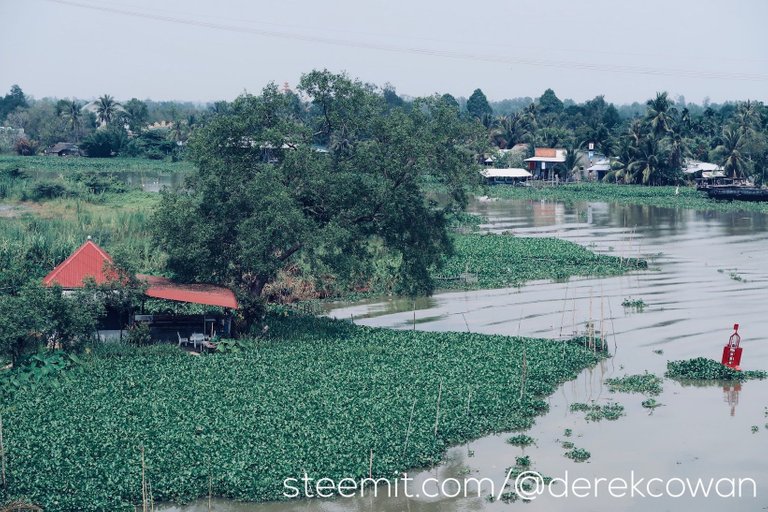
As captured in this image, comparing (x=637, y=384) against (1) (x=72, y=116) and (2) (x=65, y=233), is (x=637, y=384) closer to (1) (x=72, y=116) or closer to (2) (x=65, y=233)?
(2) (x=65, y=233)

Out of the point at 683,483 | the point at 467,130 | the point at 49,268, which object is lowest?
the point at 683,483

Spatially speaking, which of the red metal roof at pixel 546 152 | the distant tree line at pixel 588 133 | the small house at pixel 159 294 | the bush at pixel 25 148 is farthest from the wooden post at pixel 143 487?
the bush at pixel 25 148

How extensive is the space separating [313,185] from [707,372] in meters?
12.5

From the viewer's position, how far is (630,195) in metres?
78.1

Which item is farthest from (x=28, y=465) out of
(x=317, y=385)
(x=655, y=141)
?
(x=655, y=141)

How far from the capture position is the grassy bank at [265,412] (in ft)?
55.9

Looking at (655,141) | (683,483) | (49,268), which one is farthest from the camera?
(655,141)

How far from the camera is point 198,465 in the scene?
17422 mm

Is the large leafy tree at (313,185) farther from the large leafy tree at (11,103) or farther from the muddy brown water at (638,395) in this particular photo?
the large leafy tree at (11,103)

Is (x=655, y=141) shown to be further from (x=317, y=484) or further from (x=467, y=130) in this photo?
(x=317, y=484)

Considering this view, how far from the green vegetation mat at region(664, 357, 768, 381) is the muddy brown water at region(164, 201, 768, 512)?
439 millimetres

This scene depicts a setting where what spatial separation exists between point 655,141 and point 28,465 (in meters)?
73.2

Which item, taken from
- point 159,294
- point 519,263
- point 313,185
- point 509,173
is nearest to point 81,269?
point 159,294

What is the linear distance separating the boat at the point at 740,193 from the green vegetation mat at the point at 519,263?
29.1 metres
